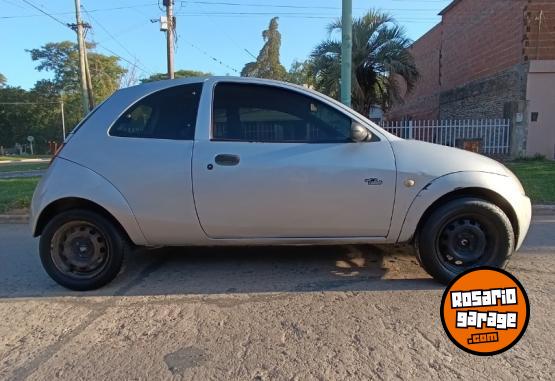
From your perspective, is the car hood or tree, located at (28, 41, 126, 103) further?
tree, located at (28, 41, 126, 103)

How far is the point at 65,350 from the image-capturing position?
271 centimetres

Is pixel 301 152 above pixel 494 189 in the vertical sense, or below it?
above

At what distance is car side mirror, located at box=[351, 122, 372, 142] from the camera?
3.45 m

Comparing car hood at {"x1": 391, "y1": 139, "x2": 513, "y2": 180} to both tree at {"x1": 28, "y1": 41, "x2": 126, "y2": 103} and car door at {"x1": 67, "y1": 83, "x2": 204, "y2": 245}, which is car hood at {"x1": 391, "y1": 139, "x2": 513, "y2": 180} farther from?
tree at {"x1": 28, "y1": 41, "x2": 126, "y2": 103}

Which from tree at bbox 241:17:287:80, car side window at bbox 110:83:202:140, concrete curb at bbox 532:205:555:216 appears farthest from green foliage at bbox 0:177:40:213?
tree at bbox 241:17:287:80

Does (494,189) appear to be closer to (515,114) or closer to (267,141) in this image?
(267,141)

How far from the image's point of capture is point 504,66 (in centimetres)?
1554

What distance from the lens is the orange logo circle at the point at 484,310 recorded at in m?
2.29

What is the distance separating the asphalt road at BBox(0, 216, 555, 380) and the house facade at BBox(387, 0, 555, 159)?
11.8m

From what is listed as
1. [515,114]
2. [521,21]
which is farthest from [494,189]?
[521,21]

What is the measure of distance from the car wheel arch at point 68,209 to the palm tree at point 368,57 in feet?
45.6

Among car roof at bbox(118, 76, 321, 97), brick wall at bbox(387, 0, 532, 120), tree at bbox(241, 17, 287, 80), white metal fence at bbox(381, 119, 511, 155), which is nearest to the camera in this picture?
car roof at bbox(118, 76, 321, 97)

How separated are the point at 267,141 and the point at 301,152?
32cm

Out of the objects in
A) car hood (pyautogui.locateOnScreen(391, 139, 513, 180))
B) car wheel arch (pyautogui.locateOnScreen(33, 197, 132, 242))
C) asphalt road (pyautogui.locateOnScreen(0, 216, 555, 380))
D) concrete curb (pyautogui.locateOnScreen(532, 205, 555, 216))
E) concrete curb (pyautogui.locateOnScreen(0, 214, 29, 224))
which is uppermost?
car hood (pyautogui.locateOnScreen(391, 139, 513, 180))
